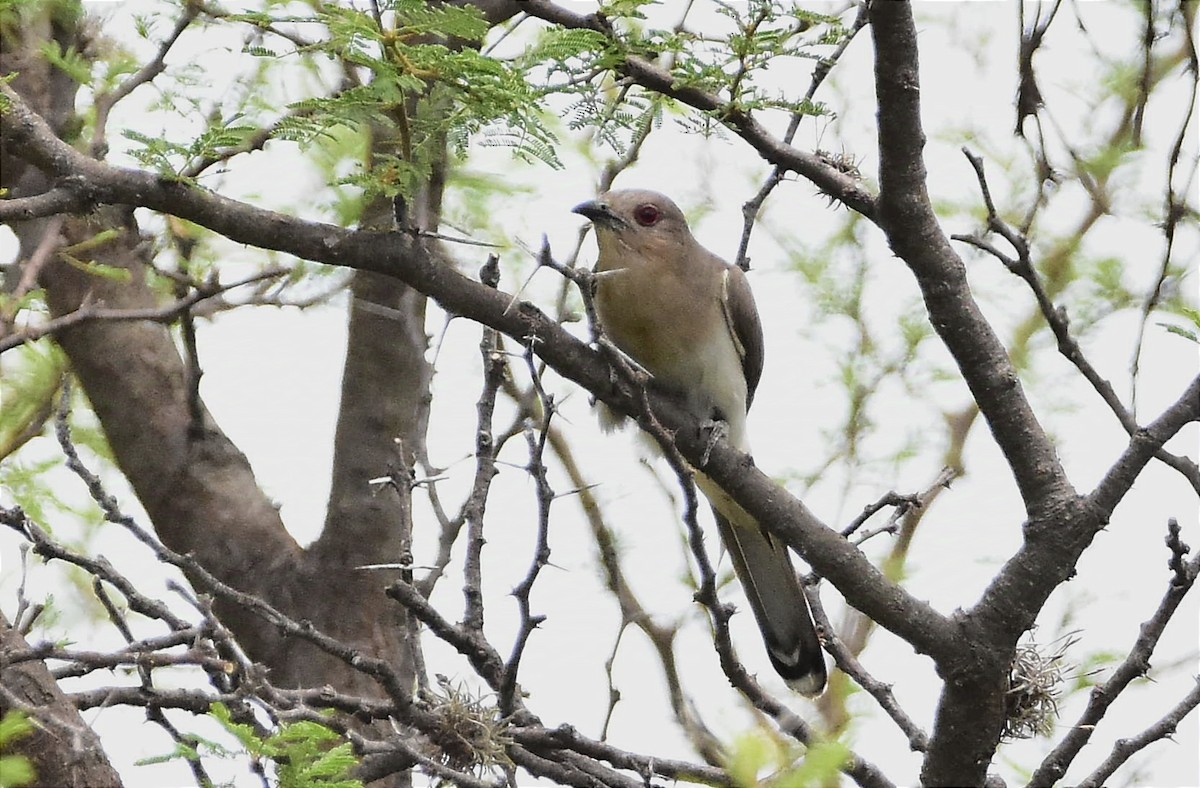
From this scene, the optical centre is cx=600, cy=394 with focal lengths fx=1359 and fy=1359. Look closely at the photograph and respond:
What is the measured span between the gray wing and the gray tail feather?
0.66 m

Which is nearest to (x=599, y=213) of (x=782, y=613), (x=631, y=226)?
(x=631, y=226)

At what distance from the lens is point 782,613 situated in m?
4.87

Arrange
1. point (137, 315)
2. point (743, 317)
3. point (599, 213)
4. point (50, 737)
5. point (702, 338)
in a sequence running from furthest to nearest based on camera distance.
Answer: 1. point (743, 317)
2. point (599, 213)
3. point (702, 338)
4. point (137, 315)
5. point (50, 737)

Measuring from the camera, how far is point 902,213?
10.1 ft

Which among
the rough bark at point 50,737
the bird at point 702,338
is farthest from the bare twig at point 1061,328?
the rough bark at point 50,737

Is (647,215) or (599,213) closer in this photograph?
(599,213)

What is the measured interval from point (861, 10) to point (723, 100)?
54 cm

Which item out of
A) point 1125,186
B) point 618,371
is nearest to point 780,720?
point 618,371

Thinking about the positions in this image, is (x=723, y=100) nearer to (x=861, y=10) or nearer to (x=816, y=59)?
(x=816, y=59)

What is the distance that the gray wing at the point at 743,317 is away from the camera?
4.98 meters

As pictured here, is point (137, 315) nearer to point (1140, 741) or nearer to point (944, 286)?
point (944, 286)

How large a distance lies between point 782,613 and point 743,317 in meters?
1.09

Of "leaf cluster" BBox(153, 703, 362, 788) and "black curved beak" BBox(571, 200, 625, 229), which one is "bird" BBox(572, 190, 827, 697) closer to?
"black curved beak" BBox(571, 200, 625, 229)

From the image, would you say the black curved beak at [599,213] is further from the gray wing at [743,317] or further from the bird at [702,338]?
the gray wing at [743,317]
